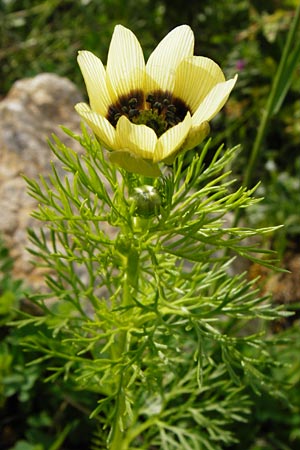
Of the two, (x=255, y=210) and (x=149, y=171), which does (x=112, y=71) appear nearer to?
(x=149, y=171)

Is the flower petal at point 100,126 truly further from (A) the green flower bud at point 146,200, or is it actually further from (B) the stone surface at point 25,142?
(B) the stone surface at point 25,142

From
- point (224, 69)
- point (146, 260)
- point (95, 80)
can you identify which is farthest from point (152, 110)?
point (224, 69)

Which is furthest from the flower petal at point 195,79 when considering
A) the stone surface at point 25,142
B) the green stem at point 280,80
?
the stone surface at point 25,142

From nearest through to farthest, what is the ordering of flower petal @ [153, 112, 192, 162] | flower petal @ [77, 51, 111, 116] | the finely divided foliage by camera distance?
flower petal @ [153, 112, 192, 162]
flower petal @ [77, 51, 111, 116]
the finely divided foliage

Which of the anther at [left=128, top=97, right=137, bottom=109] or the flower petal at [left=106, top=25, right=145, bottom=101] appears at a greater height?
the flower petal at [left=106, top=25, right=145, bottom=101]

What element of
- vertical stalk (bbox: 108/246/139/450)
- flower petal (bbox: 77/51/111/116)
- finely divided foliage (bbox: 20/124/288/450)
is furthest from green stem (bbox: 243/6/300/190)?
flower petal (bbox: 77/51/111/116)

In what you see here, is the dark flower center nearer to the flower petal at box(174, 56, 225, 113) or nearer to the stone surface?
the flower petal at box(174, 56, 225, 113)
